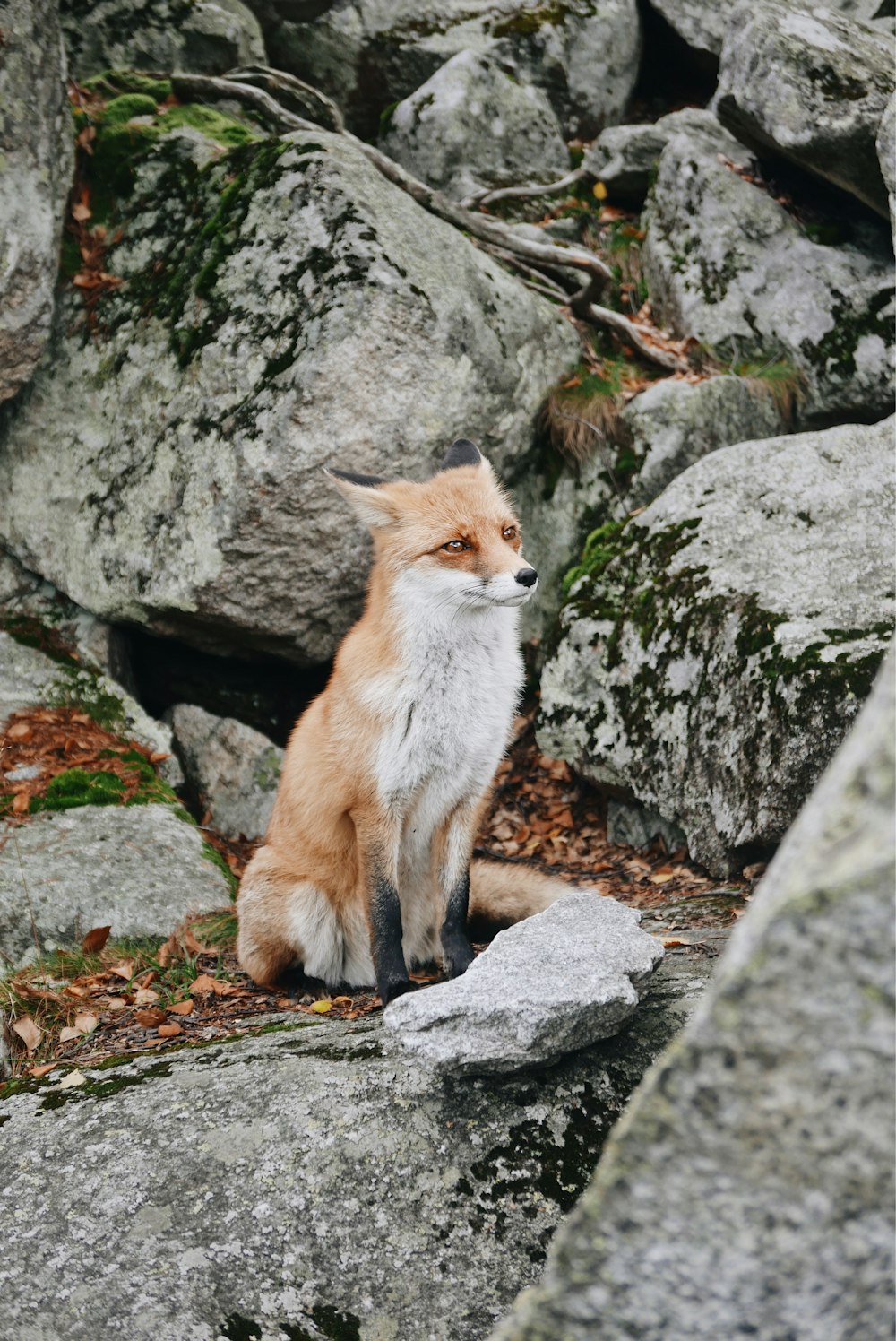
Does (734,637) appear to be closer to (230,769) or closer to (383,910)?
(383,910)

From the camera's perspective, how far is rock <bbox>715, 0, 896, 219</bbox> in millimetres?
7508

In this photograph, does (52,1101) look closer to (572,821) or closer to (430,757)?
(430,757)

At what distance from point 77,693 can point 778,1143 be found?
22.1 feet

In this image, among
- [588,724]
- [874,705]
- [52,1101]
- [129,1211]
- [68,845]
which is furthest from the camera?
[588,724]

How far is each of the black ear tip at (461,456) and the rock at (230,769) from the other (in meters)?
2.95

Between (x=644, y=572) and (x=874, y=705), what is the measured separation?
17.2 ft

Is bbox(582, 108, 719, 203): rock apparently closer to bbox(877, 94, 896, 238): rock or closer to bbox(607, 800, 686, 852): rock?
bbox(877, 94, 896, 238): rock

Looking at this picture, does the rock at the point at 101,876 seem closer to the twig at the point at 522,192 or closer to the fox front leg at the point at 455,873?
the fox front leg at the point at 455,873

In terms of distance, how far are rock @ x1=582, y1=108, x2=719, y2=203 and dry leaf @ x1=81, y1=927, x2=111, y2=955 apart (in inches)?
327

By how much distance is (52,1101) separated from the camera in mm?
4090

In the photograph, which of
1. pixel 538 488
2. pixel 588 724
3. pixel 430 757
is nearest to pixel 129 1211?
pixel 430 757

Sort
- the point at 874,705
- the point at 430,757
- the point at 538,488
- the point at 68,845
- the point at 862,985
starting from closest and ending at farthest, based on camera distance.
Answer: the point at 862,985 < the point at 874,705 < the point at 430,757 < the point at 68,845 < the point at 538,488

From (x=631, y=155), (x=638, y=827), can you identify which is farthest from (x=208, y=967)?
(x=631, y=155)

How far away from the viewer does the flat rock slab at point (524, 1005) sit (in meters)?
3.43
